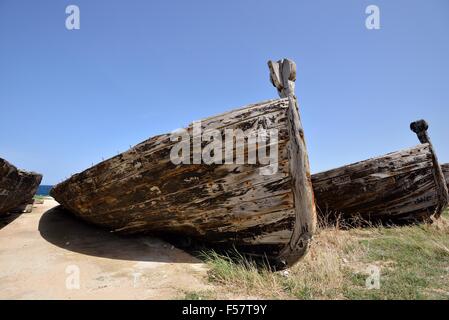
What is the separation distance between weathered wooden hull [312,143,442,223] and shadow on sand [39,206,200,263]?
14.4ft

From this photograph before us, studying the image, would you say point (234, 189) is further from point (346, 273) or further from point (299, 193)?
point (346, 273)

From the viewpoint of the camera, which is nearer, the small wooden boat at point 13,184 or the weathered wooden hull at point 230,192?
the weathered wooden hull at point 230,192

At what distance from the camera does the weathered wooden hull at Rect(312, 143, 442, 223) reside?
22.7 feet

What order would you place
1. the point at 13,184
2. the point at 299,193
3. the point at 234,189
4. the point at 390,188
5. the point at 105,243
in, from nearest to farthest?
the point at 299,193
the point at 234,189
the point at 105,243
the point at 13,184
the point at 390,188

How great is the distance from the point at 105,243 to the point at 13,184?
206cm

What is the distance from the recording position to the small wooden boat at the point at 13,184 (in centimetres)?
467

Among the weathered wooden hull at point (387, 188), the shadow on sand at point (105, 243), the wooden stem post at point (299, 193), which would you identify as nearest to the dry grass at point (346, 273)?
the wooden stem post at point (299, 193)

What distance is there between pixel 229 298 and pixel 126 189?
84.0 inches

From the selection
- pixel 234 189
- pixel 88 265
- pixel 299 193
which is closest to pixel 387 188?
pixel 299 193

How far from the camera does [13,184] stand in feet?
16.7

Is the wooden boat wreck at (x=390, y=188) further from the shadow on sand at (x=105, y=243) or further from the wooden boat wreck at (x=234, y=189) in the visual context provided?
the shadow on sand at (x=105, y=243)

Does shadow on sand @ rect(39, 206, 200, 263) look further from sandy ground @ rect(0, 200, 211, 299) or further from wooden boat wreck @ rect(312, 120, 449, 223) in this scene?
wooden boat wreck @ rect(312, 120, 449, 223)
